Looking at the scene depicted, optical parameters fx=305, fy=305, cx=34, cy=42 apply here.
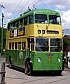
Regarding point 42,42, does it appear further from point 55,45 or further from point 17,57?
point 17,57

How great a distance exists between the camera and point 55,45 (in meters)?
19.0

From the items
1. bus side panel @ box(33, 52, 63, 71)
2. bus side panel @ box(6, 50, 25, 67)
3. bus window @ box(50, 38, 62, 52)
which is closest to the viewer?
bus side panel @ box(33, 52, 63, 71)

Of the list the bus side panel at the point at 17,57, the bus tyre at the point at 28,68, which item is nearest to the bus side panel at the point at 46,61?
the bus tyre at the point at 28,68

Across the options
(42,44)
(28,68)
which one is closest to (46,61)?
(42,44)

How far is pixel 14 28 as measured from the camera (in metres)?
23.9

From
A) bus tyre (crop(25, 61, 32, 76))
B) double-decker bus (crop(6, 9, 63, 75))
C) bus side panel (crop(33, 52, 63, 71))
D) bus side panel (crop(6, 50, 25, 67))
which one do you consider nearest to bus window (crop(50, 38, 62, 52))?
double-decker bus (crop(6, 9, 63, 75))

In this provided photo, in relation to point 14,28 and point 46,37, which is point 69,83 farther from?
point 14,28

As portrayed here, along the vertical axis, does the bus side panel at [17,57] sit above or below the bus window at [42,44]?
below

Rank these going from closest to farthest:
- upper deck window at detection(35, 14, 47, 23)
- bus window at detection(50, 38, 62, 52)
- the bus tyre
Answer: bus window at detection(50, 38, 62, 52)
the bus tyre
upper deck window at detection(35, 14, 47, 23)

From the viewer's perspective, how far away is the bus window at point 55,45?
18.9m

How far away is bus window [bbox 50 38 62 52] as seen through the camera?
1891cm

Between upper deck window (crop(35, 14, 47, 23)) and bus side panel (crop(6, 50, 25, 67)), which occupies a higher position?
upper deck window (crop(35, 14, 47, 23))

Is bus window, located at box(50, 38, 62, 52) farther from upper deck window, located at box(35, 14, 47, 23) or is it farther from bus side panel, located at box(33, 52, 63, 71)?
upper deck window, located at box(35, 14, 47, 23)

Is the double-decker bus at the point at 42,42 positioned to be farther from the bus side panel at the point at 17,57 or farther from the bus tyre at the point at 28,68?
the bus side panel at the point at 17,57
